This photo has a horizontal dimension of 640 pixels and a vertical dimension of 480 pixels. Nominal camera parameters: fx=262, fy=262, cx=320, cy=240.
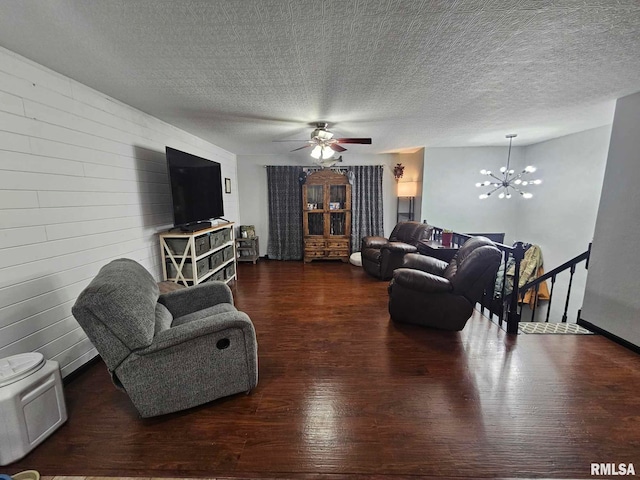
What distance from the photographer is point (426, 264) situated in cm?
330

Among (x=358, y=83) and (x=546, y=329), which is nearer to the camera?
(x=358, y=83)

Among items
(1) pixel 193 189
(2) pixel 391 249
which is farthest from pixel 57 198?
(2) pixel 391 249

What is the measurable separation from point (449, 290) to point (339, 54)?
89.7 inches

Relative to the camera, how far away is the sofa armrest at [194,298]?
2.26 m

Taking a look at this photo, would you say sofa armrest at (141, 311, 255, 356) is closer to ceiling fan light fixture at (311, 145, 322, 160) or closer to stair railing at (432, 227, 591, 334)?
ceiling fan light fixture at (311, 145, 322, 160)

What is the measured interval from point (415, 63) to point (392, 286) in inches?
81.5

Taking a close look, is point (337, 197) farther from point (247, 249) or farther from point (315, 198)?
point (247, 249)

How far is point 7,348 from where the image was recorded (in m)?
1.67

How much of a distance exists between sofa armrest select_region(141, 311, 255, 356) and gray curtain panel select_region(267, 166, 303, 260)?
4.09 meters

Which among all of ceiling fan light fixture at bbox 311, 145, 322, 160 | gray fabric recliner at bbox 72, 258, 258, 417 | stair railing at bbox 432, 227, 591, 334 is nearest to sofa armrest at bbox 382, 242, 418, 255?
stair railing at bbox 432, 227, 591, 334

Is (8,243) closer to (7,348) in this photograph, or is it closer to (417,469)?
(7,348)

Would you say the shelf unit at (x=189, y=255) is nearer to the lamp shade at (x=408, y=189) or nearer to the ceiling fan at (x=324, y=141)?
the ceiling fan at (x=324, y=141)

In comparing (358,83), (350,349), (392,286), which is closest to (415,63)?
(358,83)

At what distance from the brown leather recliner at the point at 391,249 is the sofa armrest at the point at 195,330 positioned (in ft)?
9.96
